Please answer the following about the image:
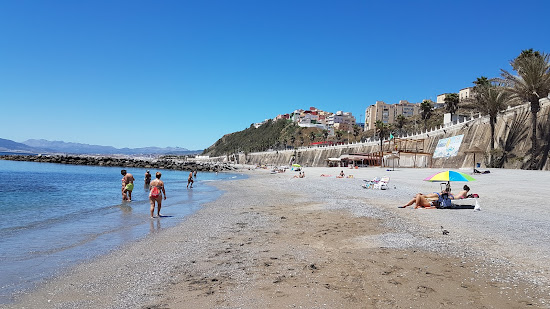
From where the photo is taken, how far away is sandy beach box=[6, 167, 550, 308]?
458 centimetres

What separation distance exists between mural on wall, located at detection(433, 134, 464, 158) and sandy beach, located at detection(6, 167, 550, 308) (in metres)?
34.5

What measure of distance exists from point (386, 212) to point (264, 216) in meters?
4.56

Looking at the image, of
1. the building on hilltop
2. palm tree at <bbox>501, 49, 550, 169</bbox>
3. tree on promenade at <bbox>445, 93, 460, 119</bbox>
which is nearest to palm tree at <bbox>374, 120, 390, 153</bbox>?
tree on promenade at <bbox>445, 93, 460, 119</bbox>

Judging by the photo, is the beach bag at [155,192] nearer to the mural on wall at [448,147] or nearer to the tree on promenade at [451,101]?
the mural on wall at [448,147]

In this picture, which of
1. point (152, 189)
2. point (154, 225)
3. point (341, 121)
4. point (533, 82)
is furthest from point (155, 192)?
point (341, 121)

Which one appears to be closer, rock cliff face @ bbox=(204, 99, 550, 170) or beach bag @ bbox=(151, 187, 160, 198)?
beach bag @ bbox=(151, 187, 160, 198)

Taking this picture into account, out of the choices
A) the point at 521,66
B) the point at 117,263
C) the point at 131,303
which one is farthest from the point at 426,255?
the point at 521,66

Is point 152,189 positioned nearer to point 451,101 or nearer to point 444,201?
point 444,201

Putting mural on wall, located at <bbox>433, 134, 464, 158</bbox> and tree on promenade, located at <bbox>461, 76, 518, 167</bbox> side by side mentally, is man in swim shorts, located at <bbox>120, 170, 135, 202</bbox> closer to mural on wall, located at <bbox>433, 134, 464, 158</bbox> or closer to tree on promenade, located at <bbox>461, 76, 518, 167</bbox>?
tree on promenade, located at <bbox>461, 76, 518, 167</bbox>

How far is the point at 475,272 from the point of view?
5.51 metres

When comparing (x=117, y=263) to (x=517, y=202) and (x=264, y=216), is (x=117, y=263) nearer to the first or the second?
(x=264, y=216)

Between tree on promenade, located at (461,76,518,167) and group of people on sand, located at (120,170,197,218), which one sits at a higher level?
tree on promenade, located at (461,76,518,167)

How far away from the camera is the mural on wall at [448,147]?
4206cm

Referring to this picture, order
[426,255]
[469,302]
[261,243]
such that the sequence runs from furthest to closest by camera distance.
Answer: [261,243]
[426,255]
[469,302]
